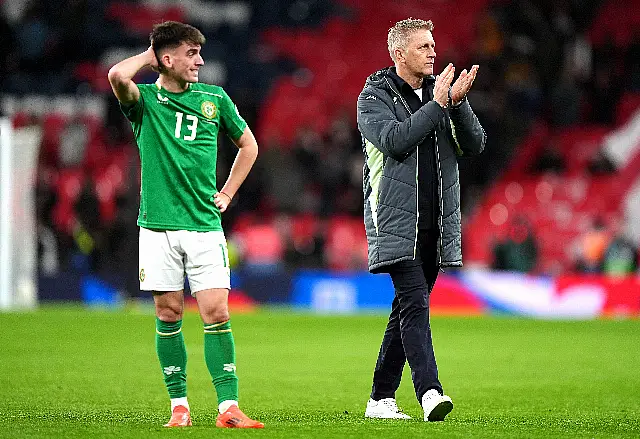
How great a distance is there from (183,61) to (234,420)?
6.34 feet

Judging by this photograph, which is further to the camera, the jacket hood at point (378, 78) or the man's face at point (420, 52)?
the jacket hood at point (378, 78)

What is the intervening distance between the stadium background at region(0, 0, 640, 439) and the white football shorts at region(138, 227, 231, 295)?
444 centimetres

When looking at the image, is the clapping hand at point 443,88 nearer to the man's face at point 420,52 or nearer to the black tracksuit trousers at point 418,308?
the man's face at point 420,52

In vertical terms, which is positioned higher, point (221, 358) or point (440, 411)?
point (221, 358)

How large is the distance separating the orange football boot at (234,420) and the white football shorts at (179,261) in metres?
0.68

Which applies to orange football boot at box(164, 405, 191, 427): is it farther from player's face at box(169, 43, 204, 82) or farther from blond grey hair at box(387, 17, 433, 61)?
blond grey hair at box(387, 17, 433, 61)

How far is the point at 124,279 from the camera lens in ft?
69.7

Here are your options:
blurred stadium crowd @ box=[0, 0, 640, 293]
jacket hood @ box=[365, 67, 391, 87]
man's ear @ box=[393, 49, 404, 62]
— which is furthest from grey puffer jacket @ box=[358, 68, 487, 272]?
blurred stadium crowd @ box=[0, 0, 640, 293]

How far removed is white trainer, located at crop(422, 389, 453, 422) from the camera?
6715 millimetres

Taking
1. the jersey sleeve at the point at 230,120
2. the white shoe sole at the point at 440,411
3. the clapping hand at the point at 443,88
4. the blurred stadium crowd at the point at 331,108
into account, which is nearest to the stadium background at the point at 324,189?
the blurred stadium crowd at the point at 331,108

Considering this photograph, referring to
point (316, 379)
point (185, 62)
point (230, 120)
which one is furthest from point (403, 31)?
point (316, 379)

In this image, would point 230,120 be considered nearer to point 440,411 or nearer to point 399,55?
point 399,55

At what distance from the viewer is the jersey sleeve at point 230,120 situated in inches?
268

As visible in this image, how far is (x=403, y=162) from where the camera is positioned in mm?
6945
